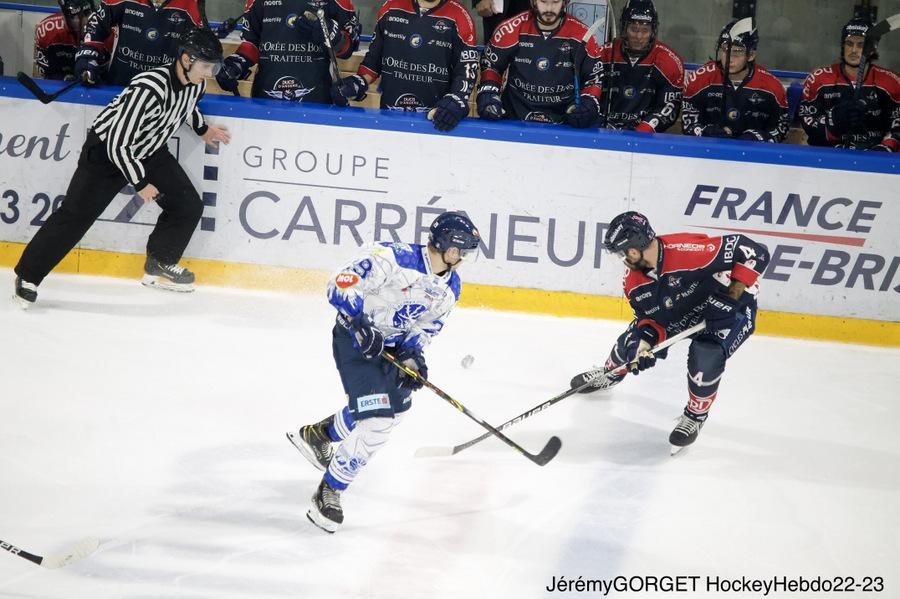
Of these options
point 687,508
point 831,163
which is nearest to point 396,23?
point 831,163

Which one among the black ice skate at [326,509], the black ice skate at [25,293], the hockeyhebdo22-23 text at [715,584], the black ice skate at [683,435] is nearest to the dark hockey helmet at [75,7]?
the black ice skate at [25,293]

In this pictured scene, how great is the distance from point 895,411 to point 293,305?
3.25m

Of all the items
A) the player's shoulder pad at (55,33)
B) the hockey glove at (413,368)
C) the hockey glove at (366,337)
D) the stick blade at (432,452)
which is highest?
the player's shoulder pad at (55,33)

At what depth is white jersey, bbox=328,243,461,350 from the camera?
145 inches

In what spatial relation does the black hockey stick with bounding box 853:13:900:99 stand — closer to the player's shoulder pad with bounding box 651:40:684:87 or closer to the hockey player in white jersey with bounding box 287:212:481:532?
the player's shoulder pad with bounding box 651:40:684:87

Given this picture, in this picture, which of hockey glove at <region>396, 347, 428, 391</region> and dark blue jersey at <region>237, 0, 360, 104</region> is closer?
hockey glove at <region>396, 347, 428, 391</region>

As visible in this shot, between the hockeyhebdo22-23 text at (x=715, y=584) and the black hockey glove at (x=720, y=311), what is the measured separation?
4.08 ft

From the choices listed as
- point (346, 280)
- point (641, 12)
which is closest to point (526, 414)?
point (346, 280)

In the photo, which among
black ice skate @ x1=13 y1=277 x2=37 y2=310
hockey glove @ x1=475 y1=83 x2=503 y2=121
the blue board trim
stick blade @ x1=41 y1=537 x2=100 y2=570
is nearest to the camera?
stick blade @ x1=41 y1=537 x2=100 y2=570

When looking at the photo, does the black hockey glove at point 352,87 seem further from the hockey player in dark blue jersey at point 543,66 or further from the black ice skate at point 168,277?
the black ice skate at point 168,277

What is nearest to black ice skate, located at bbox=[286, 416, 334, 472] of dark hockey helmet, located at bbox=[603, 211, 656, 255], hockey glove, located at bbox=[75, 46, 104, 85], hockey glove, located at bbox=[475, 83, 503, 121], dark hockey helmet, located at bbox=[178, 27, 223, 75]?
dark hockey helmet, located at bbox=[603, 211, 656, 255]

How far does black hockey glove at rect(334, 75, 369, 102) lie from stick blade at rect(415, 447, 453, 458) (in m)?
2.67

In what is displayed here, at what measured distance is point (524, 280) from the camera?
20.3ft

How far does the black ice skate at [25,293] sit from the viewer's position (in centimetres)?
566
